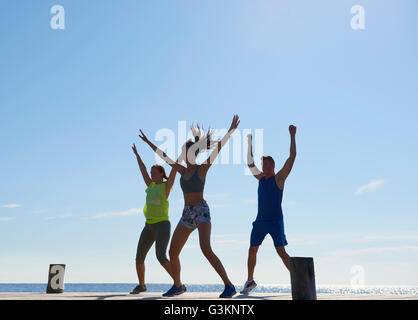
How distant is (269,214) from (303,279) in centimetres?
314

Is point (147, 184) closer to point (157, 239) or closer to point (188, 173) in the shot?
point (157, 239)

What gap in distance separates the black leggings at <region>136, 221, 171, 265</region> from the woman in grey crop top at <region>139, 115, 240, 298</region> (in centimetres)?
139

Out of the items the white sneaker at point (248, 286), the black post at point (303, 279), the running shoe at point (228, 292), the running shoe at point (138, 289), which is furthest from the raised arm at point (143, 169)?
the black post at point (303, 279)

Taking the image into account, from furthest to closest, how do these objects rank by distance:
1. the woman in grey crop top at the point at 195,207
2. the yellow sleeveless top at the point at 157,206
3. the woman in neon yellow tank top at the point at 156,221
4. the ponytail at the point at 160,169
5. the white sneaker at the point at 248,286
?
the ponytail at the point at 160,169 → the yellow sleeveless top at the point at 157,206 → the woman in neon yellow tank top at the point at 156,221 → the white sneaker at the point at 248,286 → the woman in grey crop top at the point at 195,207

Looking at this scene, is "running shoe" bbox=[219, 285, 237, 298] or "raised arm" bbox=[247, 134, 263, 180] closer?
"running shoe" bbox=[219, 285, 237, 298]

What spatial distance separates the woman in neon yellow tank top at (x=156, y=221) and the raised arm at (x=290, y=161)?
2325mm

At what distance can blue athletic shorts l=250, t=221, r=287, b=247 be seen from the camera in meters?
9.15

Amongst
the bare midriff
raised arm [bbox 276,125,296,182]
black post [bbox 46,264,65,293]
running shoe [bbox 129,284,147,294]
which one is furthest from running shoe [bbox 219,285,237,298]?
black post [bbox 46,264,65,293]

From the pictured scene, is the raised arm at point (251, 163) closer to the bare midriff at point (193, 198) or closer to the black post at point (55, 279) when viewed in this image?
the bare midriff at point (193, 198)

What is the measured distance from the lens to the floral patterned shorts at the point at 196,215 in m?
7.94

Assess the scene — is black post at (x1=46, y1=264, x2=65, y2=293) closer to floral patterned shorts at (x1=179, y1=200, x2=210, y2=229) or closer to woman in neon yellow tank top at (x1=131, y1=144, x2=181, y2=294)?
woman in neon yellow tank top at (x1=131, y1=144, x2=181, y2=294)

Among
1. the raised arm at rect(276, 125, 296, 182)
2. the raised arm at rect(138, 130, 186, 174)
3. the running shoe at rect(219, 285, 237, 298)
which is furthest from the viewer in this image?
the raised arm at rect(276, 125, 296, 182)

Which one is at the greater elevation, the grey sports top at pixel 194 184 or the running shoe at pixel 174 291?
the grey sports top at pixel 194 184
